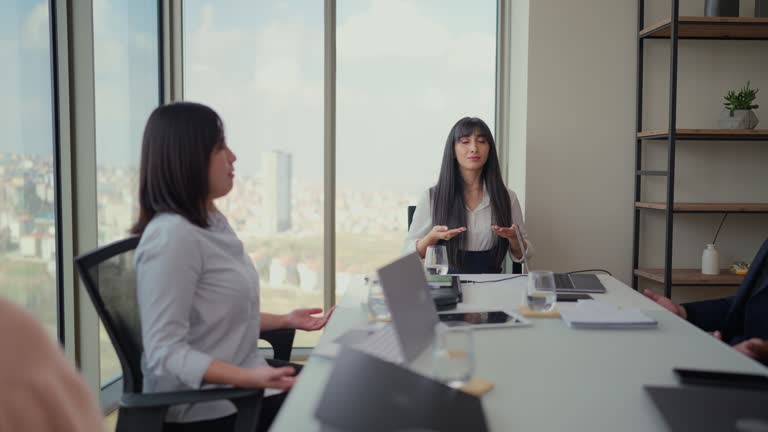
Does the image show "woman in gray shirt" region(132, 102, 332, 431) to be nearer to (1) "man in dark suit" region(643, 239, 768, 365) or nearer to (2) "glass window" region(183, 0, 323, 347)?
(1) "man in dark suit" region(643, 239, 768, 365)

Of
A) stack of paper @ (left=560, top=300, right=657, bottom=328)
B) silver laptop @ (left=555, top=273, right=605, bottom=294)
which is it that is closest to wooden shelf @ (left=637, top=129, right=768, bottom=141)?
silver laptop @ (left=555, top=273, right=605, bottom=294)

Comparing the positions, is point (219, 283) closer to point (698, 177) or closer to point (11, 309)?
point (11, 309)

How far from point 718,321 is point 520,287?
0.64 metres

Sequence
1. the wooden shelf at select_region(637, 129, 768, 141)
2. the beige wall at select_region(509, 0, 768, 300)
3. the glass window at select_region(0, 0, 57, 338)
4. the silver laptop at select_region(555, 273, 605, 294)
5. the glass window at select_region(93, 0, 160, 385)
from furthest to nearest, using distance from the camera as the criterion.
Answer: the beige wall at select_region(509, 0, 768, 300)
the wooden shelf at select_region(637, 129, 768, 141)
the glass window at select_region(93, 0, 160, 385)
the glass window at select_region(0, 0, 57, 338)
the silver laptop at select_region(555, 273, 605, 294)

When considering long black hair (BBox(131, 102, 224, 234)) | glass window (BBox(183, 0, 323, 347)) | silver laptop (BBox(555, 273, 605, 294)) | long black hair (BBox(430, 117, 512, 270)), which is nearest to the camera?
long black hair (BBox(131, 102, 224, 234))

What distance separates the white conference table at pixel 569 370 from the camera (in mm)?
1043

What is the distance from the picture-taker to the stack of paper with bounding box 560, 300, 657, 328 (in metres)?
1.63

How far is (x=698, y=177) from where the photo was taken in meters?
3.46

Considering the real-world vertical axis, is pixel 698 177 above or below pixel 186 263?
above

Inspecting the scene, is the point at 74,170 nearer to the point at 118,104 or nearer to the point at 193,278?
→ the point at 118,104

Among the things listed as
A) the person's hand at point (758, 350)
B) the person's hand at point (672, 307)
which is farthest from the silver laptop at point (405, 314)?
the person's hand at point (672, 307)

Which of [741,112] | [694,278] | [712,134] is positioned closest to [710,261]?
[694,278]

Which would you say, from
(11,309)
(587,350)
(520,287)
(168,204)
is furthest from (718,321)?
(11,309)

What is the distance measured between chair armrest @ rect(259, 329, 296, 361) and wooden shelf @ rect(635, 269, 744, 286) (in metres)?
2.13
